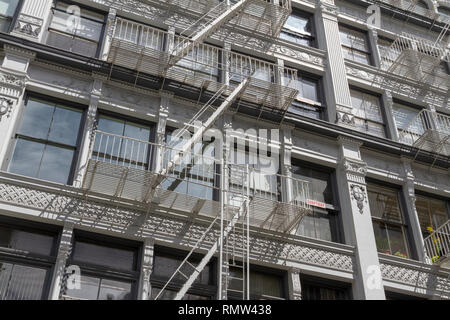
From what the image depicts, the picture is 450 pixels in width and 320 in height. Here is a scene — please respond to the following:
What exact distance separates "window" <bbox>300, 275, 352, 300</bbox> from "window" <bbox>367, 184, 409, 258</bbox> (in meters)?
1.91

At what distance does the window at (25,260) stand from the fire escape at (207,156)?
1.61 metres

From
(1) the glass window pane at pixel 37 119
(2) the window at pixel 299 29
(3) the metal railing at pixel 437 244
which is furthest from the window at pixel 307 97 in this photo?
(1) the glass window pane at pixel 37 119

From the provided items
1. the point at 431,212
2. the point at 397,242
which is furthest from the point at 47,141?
the point at 431,212

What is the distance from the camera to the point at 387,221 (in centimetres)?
1593

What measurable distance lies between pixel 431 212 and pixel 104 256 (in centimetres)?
1015

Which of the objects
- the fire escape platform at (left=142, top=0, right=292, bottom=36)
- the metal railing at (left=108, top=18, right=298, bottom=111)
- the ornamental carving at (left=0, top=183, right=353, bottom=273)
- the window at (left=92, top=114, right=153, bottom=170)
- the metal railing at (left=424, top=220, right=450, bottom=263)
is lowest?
the ornamental carving at (left=0, top=183, right=353, bottom=273)

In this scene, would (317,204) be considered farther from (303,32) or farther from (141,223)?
(303,32)

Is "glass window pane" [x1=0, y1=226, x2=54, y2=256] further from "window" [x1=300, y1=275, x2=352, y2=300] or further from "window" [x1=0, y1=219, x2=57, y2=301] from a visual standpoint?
"window" [x1=300, y1=275, x2=352, y2=300]

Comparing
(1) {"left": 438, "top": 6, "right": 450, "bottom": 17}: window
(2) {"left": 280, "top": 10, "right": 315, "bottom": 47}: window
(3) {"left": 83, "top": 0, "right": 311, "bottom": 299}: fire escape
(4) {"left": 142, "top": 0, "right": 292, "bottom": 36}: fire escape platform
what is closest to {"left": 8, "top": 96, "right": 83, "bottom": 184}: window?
(3) {"left": 83, "top": 0, "right": 311, "bottom": 299}: fire escape

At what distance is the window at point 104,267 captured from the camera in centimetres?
1166

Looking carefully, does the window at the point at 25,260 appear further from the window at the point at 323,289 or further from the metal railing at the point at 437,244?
the metal railing at the point at 437,244

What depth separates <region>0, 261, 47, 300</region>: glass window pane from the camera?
10.9 metres

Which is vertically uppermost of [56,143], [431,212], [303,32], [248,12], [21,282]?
[303,32]
